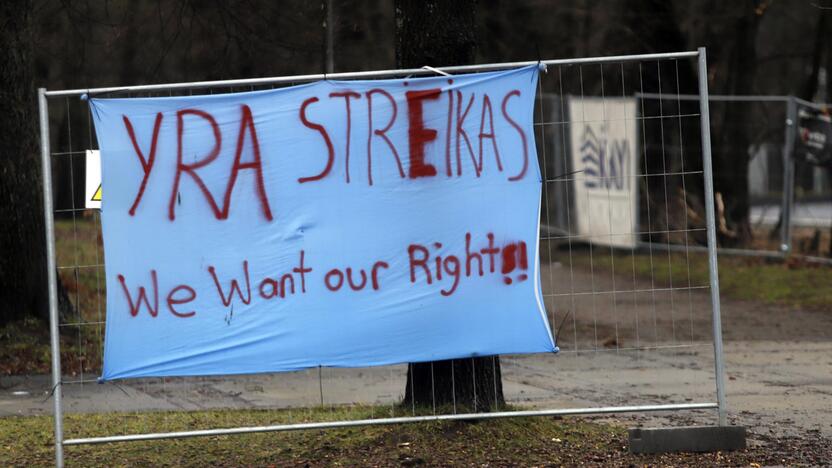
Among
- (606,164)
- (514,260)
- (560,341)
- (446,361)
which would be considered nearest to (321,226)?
(514,260)

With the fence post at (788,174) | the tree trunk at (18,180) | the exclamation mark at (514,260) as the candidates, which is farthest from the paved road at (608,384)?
the fence post at (788,174)

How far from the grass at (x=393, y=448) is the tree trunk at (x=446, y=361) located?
0.21 metres

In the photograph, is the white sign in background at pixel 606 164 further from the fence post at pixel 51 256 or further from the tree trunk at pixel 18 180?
the fence post at pixel 51 256

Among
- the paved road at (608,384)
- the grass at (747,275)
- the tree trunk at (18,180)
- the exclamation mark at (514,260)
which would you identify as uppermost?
the tree trunk at (18,180)

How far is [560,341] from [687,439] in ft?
19.3

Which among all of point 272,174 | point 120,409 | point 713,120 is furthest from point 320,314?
point 713,120

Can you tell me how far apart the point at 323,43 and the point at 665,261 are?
28.1 feet

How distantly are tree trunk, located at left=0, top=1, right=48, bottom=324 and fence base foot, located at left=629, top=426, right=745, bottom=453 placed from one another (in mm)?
6965

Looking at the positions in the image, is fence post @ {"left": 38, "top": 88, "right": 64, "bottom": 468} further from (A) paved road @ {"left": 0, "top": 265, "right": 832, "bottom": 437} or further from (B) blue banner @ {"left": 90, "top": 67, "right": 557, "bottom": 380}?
(A) paved road @ {"left": 0, "top": 265, "right": 832, "bottom": 437}

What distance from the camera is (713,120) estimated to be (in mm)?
23469

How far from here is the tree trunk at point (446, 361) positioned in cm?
A: 712

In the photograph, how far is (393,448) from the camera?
22.2 ft

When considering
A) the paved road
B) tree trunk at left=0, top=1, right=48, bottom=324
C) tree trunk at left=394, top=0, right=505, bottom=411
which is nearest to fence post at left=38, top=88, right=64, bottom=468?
tree trunk at left=394, top=0, right=505, bottom=411

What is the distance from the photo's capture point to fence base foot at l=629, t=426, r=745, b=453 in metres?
6.76
